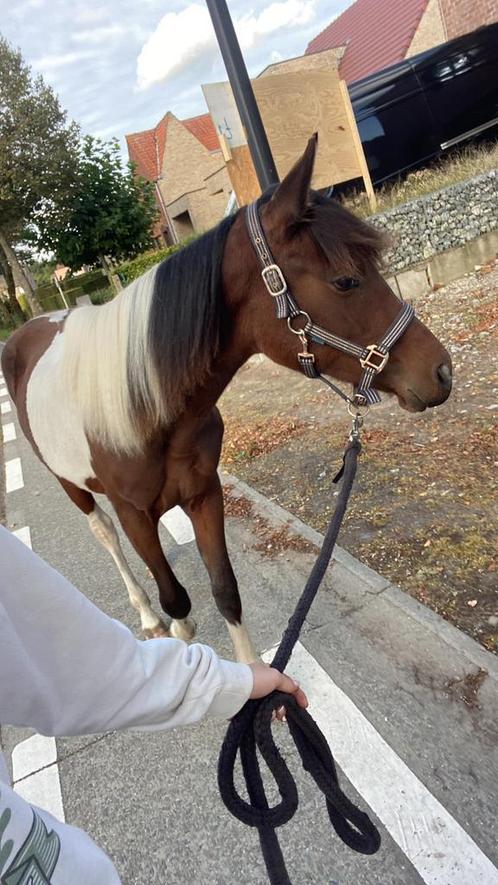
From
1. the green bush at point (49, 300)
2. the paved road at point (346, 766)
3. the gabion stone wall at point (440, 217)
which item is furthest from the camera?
the green bush at point (49, 300)

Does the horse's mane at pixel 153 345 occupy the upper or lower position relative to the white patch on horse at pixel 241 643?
upper

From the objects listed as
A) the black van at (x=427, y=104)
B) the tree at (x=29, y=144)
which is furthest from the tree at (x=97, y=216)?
the black van at (x=427, y=104)

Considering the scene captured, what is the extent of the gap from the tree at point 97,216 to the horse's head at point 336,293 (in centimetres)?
2121

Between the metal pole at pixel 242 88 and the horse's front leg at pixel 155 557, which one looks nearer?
the horse's front leg at pixel 155 557

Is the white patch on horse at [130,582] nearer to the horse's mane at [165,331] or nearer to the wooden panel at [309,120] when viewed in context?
the horse's mane at [165,331]

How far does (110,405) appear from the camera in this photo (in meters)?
2.18

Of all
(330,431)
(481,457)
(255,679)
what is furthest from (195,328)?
(330,431)

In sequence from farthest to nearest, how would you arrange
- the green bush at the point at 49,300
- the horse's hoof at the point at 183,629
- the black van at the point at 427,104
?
the green bush at the point at 49,300 → the black van at the point at 427,104 → the horse's hoof at the point at 183,629

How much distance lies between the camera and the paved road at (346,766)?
1.75 metres

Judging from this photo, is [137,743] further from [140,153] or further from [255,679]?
[140,153]

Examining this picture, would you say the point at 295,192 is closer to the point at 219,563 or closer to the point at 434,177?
the point at 219,563

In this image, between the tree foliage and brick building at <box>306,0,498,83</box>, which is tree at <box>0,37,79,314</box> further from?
brick building at <box>306,0,498,83</box>

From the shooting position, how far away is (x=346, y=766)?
2047 millimetres

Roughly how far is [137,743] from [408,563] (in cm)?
160
